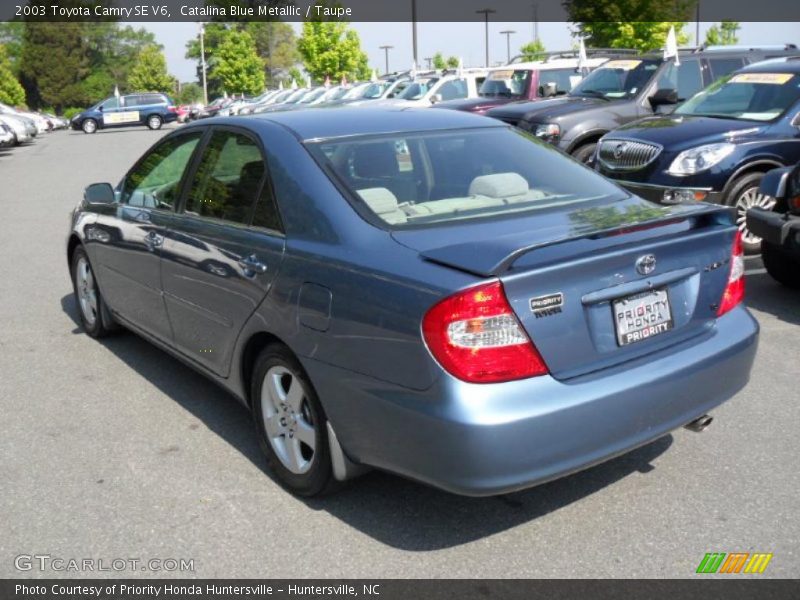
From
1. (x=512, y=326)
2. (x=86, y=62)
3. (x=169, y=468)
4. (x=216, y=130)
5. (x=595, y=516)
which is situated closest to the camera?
(x=512, y=326)

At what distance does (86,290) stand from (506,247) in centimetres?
418

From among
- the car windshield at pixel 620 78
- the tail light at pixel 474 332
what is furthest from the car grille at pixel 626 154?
the tail light at pixel 474 332

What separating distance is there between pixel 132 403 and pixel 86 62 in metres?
109

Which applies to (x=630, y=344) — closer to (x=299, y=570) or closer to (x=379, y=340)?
(x=379, y=340)

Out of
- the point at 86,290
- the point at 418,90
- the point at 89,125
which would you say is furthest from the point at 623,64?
the point at 89,125

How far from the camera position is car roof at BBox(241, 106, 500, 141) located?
4.42 m

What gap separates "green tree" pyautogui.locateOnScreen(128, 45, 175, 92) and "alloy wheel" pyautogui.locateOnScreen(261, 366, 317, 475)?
10396cm

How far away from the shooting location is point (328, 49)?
6350cm

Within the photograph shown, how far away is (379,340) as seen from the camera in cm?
336

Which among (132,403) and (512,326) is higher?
(512,326)

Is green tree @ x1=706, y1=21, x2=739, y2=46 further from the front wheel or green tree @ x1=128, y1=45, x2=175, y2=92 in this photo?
the front wheel

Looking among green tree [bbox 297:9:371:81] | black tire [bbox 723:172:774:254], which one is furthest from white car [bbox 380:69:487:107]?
green tree [bbox 297:9:371:81]

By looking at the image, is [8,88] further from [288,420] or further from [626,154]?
[288,420]

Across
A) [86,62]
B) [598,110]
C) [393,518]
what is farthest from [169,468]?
[86,62]
